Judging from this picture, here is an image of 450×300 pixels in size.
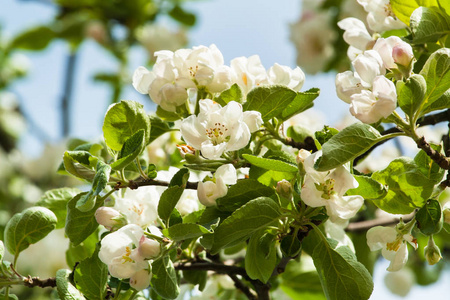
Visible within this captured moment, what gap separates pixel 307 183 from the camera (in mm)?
703

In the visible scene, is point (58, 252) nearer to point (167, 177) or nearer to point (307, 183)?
point (167, 177)

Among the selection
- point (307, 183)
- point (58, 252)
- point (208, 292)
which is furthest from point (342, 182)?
point (58, 252)

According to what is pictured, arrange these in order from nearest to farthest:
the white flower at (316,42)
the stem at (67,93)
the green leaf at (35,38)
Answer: the white flower at (316,42), the green leaf at (35,38), the stem at (67,93)

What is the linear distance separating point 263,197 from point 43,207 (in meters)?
0.40

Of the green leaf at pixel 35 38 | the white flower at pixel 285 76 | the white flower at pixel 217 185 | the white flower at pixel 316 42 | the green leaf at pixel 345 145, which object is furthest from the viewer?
the green leaf at pixel 35 38

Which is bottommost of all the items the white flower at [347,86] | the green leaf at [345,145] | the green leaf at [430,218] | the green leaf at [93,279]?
the green leaf at [93,279]

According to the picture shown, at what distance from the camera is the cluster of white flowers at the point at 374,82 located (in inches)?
26.0

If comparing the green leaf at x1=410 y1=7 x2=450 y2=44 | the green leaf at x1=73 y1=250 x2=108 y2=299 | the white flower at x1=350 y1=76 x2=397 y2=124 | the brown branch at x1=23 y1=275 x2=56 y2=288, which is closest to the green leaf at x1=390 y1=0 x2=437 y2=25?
the green leaf at x1=410 y1=7 x2=450 y2=44

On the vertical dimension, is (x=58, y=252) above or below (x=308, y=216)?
below

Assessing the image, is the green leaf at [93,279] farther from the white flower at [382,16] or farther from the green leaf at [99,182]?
the white flower at [382,16]

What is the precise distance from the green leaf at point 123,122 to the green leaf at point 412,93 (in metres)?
0.34

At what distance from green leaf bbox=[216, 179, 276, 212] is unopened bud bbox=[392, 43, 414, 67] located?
23cm

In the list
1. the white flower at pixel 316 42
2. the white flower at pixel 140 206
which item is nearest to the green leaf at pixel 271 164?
the white flower at pixel 140 206

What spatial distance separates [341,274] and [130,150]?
1.04 feet
